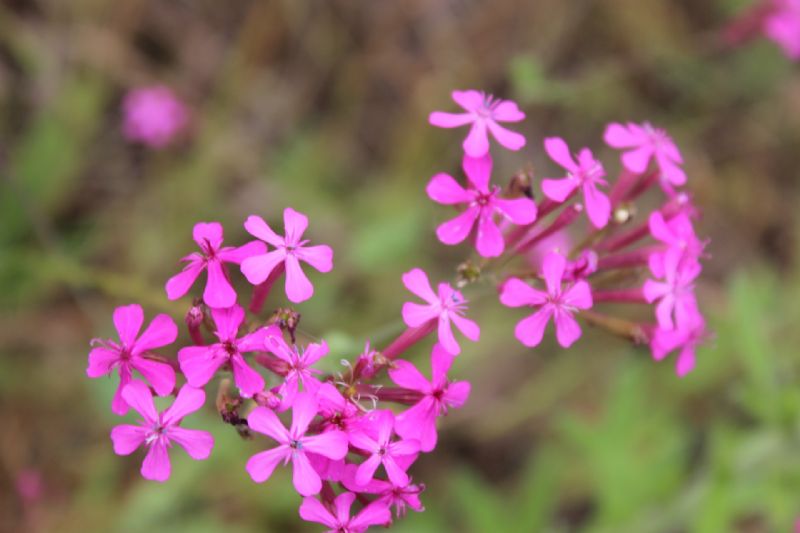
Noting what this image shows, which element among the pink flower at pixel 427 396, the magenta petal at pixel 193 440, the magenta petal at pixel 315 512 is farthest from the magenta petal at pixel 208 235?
the magenta petal at pixel 315 512

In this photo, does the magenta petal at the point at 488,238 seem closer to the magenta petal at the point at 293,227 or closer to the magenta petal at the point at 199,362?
the magenta petal at the point at 293,227

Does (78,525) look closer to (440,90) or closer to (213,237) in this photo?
(213,237)

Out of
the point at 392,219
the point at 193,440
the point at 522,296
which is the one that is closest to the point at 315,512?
the point at 193,440

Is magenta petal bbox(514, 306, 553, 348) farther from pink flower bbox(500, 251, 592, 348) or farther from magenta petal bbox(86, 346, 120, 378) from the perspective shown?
magenta petal bbox(86, 346, 120, 378)

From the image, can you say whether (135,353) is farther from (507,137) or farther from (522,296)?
(507,137)

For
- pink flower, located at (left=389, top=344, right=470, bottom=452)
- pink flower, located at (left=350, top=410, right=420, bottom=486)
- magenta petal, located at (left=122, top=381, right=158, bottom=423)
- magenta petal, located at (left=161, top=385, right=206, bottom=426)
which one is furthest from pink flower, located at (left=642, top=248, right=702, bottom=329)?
magenta petal, located at (left=122, top=381, right=158, bottom=423)

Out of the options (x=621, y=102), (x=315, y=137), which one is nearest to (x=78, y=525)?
(x=315, y=137)

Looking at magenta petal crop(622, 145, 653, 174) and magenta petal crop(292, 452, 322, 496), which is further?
magenta petal crop(622, 145, 653, 174)
